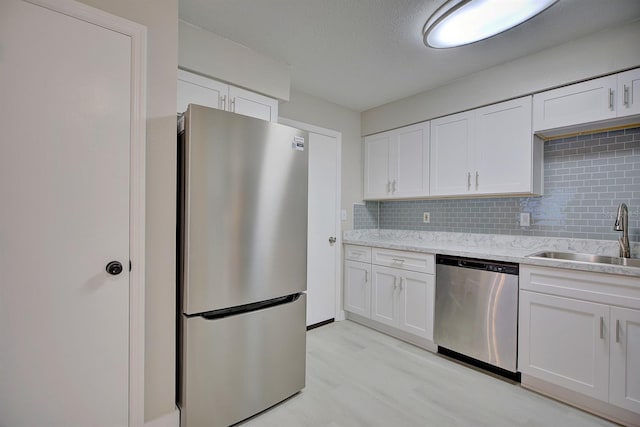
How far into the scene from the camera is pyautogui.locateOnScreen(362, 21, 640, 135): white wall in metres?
1.92

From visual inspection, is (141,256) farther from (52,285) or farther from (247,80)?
(247,80)

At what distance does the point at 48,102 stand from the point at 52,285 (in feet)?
2.57

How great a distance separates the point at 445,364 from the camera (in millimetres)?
2393

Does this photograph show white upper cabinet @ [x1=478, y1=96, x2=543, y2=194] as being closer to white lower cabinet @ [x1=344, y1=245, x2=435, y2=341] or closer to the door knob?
white lower cabinet @ [x1=344, y1=245, x2=435, y2=341]

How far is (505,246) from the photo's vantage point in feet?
8.84

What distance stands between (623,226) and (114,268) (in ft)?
10.2

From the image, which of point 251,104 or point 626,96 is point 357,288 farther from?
point 626,96

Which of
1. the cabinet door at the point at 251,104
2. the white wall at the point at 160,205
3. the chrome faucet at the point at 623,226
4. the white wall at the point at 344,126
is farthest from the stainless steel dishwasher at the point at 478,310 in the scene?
the white wall at the point at 160,205

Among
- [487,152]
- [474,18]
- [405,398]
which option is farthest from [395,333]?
[474,18]

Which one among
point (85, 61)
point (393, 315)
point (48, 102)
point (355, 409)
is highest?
point (85, 61)

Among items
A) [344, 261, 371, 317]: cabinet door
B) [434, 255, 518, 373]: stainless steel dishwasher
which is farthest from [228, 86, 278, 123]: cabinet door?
[434, 255, 518, 373]: stainless steel dishwasher

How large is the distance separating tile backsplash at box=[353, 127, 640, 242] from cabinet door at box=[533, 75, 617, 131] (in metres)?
0.34

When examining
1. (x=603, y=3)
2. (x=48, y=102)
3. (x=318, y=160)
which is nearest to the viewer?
(x=48, y=102)

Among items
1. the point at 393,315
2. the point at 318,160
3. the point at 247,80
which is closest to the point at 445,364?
the point at 393,315
